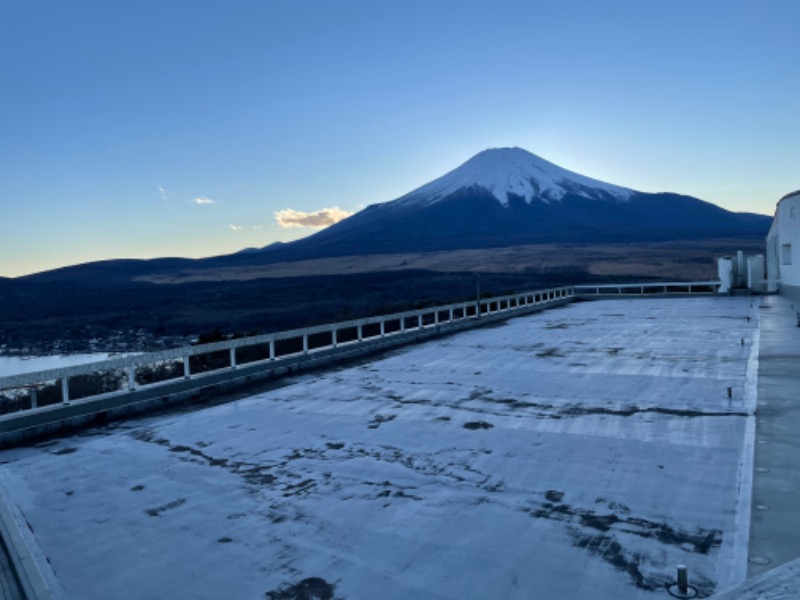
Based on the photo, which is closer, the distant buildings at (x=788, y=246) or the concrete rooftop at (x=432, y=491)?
the concrete rooftop at (x=432, y=491)

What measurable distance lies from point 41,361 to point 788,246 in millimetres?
46261

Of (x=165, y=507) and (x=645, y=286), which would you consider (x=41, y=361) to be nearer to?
(x=645, y=286)

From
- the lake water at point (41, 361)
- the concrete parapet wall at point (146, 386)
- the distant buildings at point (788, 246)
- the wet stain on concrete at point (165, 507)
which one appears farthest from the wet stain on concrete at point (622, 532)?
the lake water at point (41, 361)

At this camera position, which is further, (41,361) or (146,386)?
(41,361)

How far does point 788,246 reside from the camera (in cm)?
3216

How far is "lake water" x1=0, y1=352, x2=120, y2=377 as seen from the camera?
37781 mm

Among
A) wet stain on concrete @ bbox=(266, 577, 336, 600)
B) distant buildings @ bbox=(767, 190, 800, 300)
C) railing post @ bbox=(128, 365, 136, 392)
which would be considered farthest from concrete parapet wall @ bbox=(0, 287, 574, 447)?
distant buildings @ bbox=(767, 190, 800, 300)

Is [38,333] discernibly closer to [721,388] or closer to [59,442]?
[59,442]

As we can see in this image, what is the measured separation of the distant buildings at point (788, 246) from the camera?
29391 millimetres

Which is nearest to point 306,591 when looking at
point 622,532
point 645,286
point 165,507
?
point 165,507

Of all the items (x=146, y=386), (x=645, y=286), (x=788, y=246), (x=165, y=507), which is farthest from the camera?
(x=645, y=286)

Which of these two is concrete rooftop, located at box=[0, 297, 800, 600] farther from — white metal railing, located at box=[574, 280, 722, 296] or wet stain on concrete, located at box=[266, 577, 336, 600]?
white metal railing, located at box=[574, 280, 722, 296]

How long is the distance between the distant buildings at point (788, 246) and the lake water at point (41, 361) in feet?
127

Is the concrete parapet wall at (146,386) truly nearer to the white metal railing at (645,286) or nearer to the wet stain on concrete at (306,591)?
the wet stain on concrete at (306,591)
